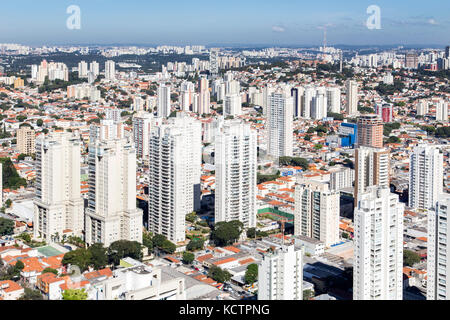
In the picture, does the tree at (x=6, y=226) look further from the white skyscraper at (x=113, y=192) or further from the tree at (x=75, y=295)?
the tree at (x=75, y=295)

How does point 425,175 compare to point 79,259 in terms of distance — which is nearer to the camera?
point 79,259

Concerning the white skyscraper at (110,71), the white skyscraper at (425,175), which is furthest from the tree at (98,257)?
the white skyscraper at (110,71)

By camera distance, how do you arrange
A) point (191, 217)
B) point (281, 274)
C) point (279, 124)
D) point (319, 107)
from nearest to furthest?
point (281, 274)
point (191, 217)
point (279, 124)
point (319, 107)

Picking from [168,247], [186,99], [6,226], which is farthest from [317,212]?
[186,99]

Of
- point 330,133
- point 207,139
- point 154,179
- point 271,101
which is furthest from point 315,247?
point 330,133

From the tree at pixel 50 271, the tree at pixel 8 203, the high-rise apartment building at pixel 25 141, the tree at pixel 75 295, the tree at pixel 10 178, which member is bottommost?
the tree at pixel 50 271

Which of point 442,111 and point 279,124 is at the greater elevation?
point 442,111

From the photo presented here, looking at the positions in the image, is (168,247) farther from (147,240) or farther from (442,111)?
(442,111)
